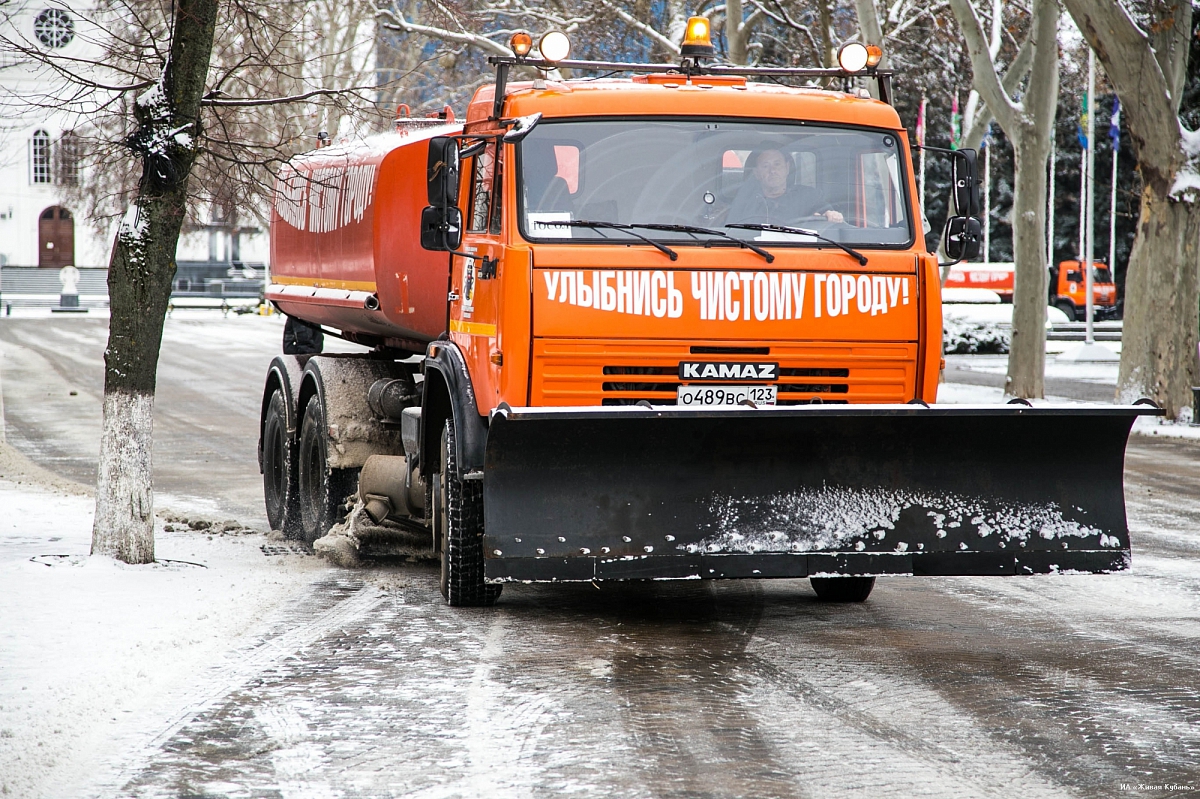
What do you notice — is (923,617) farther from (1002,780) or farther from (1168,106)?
(1168,106)

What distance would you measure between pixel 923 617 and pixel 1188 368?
1304 cm

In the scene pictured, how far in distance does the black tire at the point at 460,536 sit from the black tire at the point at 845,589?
5.79 feet

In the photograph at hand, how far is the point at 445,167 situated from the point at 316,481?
361 centimetres

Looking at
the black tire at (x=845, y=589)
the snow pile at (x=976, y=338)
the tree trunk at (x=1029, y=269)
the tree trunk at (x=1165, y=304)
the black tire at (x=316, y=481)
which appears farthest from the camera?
the snow pile at (x=976, y=338)

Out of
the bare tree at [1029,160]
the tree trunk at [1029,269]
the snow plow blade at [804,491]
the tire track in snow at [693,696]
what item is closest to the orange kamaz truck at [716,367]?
the snow plow blade at [804,491]

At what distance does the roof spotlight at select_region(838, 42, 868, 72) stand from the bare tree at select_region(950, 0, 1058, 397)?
1404cm

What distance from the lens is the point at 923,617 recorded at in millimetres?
7484

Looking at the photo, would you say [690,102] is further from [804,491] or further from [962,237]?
[804,491]

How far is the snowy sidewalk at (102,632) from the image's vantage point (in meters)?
4.96

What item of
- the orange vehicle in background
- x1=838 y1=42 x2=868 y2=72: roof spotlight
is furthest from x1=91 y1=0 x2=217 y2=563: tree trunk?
the orange vehicle in background

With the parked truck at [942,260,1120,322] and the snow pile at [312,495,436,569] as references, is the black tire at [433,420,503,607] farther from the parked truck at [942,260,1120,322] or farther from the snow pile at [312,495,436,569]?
the parked truck at [942,260,1120,322]

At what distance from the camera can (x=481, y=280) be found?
7.27 metres

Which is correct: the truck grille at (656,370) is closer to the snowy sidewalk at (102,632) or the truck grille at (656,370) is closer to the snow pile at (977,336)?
the snowy sidewalk at (102,632)

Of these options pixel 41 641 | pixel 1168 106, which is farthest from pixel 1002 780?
pixel 1168 106
